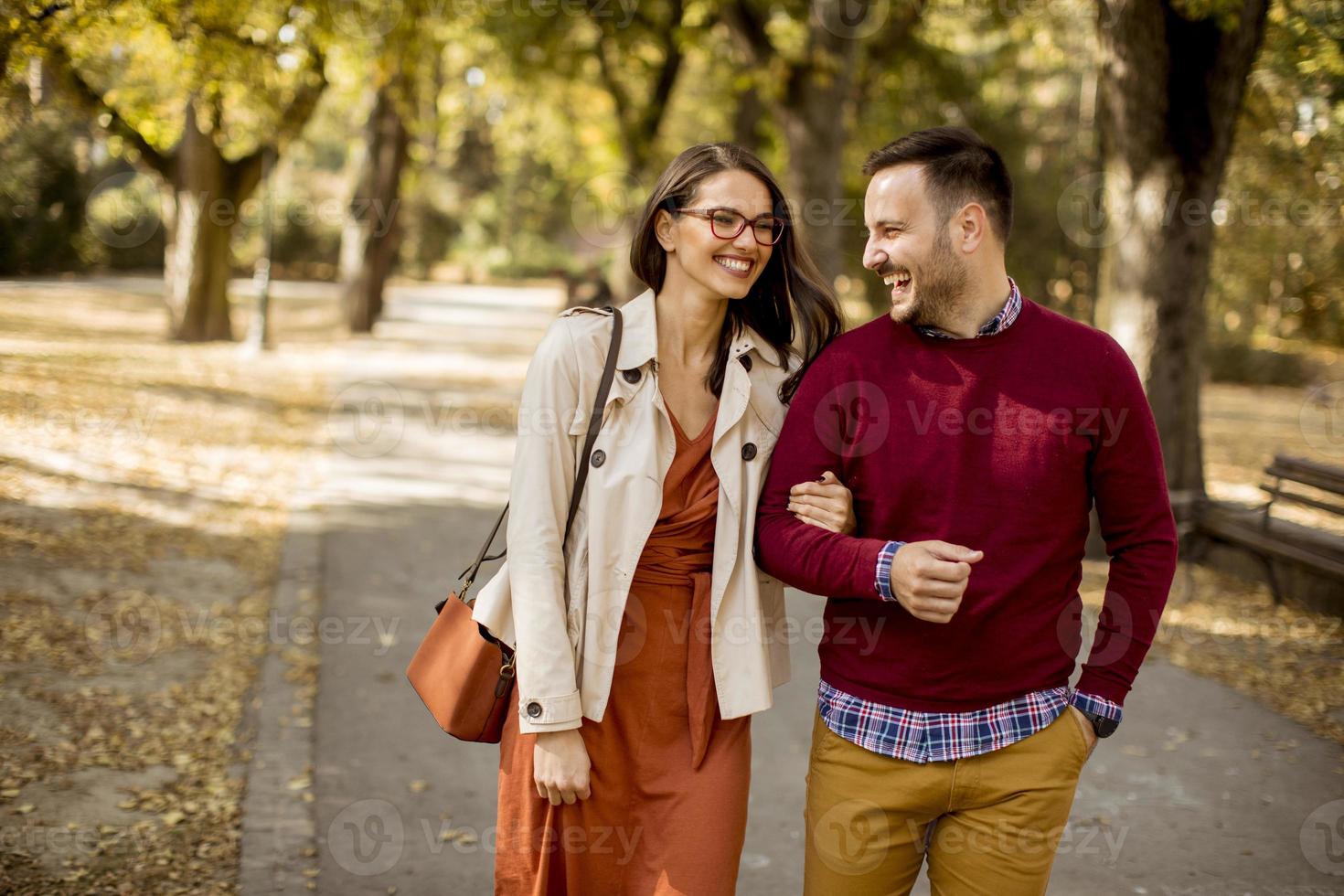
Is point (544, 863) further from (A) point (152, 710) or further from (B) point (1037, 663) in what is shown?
(A) point (152, 710)

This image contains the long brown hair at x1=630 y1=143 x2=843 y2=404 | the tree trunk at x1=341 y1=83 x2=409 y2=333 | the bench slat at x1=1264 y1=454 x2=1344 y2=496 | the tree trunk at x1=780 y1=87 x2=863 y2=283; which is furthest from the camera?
the tree trunk at x1=341 y1=83 x2=409 y2=333

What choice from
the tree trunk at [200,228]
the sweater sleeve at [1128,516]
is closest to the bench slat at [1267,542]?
the sweater sleeve at [1128,516]

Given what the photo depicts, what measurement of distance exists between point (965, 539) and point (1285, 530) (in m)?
6.85

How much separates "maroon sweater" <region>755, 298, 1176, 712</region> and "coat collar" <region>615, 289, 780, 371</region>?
0.99 feet

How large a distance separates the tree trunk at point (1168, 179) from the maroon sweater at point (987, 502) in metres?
7.11

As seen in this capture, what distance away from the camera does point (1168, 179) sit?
9.14 m

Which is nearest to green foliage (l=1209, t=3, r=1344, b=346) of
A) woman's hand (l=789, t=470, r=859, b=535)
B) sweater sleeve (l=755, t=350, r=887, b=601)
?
sweater sleeve (l=755, t=350, r=887, b=601)

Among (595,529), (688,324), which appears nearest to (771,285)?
(688,324)

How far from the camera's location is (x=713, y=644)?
2.77 m

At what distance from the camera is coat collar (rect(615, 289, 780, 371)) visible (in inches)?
110

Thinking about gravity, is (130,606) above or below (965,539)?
below

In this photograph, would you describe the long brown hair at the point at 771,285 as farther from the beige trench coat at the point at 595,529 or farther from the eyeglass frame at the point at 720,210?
the beige trench coat at the point at 595,529

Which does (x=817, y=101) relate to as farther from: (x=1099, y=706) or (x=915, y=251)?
(x=1099, y=706)

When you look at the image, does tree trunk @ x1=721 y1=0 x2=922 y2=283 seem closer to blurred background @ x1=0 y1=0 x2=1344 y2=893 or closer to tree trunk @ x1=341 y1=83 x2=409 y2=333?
blurred background @ x1=0 y1=0 x2=1344 y2=893
